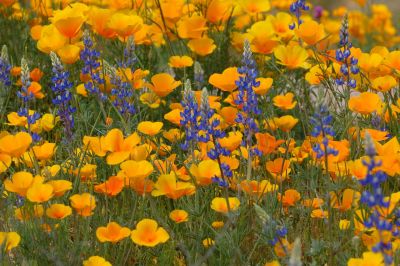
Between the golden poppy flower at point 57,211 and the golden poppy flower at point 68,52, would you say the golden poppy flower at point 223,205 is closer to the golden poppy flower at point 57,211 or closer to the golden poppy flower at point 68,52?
the golden poppy flower at point 57,211

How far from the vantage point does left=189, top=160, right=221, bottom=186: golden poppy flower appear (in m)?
2.52

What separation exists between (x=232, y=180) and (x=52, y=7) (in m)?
2.66

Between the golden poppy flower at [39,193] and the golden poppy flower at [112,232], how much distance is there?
0.18 m

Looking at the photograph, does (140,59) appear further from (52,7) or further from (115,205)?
(115,205)

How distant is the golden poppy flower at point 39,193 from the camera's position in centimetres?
231

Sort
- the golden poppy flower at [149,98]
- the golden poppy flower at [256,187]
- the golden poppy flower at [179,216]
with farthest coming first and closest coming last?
the golden poppy flower at [149,98] → the golden poppy flower at [256,187] → the golden poppy flower at [179,216]

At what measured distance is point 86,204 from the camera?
2420 mm

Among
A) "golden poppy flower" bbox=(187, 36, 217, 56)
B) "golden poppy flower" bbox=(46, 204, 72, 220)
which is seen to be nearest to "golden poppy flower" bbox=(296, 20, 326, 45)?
"golden poppy flower" bbox=(187, 36, 217, 56)

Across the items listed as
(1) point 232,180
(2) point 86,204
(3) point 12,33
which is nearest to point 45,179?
(2) point 86,204

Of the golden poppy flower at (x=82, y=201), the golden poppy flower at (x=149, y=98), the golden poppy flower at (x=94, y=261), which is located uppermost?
the golden poppy flower at (x=82, y=201)

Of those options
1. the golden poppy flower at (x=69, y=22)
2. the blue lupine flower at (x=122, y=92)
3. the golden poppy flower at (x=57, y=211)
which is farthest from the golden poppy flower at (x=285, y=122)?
the golden poppy flower at (x=57, y=211)

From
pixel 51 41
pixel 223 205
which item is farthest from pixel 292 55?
pixel 223 205

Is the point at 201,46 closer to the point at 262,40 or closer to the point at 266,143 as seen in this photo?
the point at 262,40

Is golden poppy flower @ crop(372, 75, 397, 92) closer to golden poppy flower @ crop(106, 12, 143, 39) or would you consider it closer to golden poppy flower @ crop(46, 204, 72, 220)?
golden poppy flower @ crop(106, 12, 143, 39)
